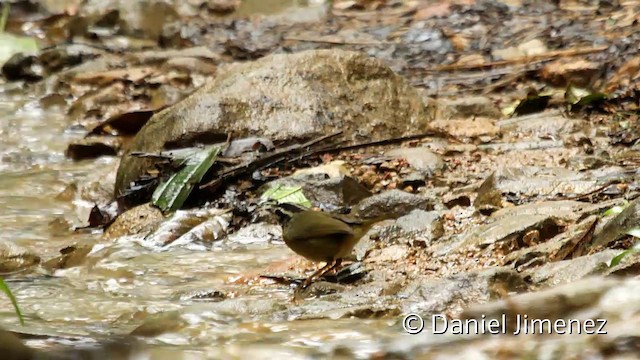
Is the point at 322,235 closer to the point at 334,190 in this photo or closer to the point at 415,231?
the point at 415,231

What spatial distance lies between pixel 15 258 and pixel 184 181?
1.17 m

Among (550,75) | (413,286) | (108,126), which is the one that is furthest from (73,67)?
(413,286)

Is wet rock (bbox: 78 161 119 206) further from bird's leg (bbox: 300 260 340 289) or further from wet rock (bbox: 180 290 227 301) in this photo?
bird's leg (bbox: 300 260 340 289)

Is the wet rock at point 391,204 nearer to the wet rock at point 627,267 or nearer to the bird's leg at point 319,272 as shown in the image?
the bird's leg at point 319,272

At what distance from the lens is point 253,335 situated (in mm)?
3207

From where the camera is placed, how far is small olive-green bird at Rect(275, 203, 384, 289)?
13.1ft

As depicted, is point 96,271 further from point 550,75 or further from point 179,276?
point 550,75

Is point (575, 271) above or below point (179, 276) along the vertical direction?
above

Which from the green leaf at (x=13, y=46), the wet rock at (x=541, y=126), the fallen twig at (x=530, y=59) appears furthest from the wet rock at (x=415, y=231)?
the green leaf at (x=13, y=46)

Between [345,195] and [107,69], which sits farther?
[107,69]

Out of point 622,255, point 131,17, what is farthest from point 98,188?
point 131,17

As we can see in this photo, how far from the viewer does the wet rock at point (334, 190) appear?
5.46 meters

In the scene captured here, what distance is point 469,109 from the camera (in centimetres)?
736

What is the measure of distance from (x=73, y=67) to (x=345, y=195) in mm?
6524
